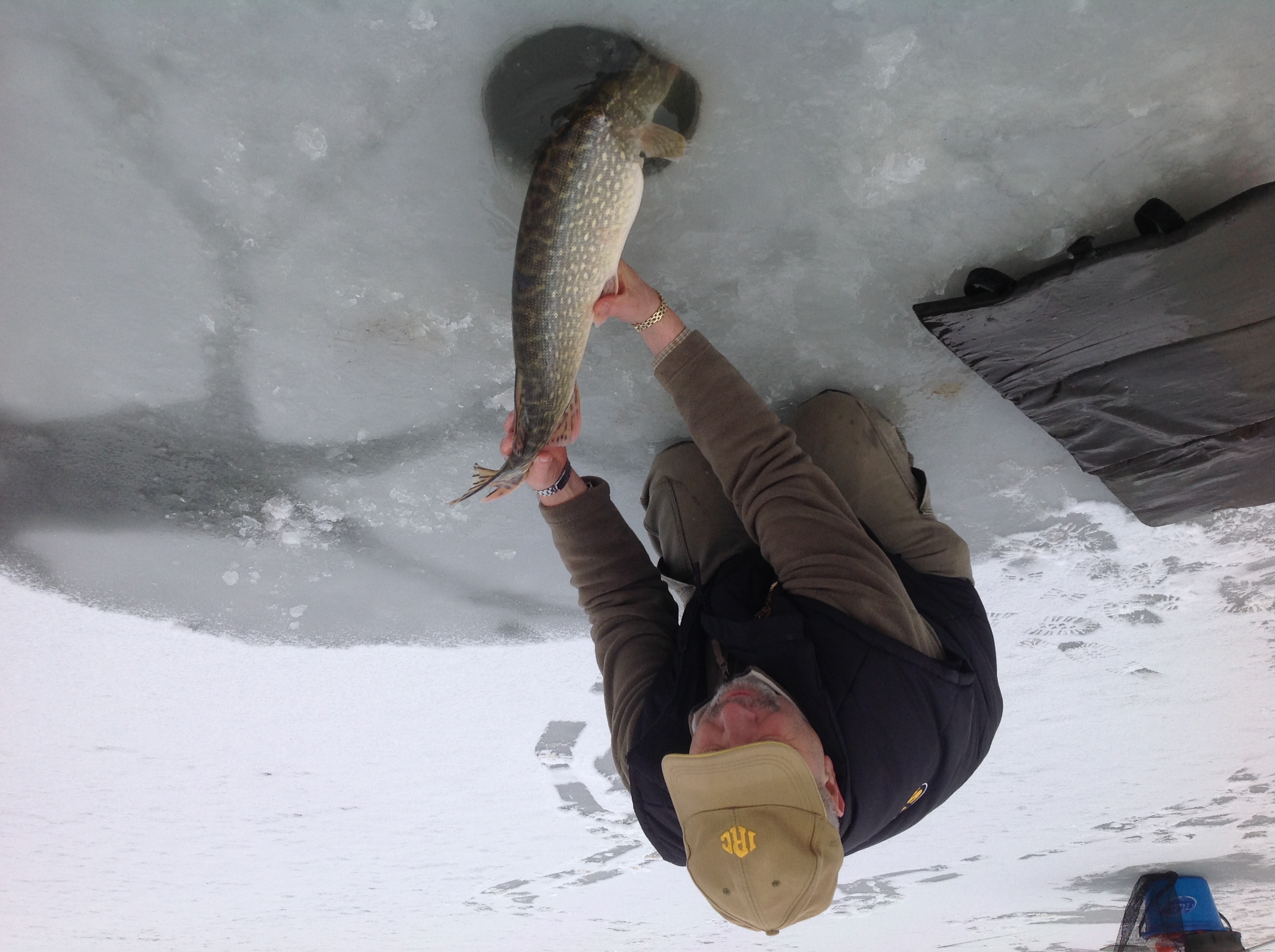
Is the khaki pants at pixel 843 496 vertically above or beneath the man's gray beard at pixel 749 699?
above

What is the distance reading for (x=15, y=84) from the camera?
0.96 meters

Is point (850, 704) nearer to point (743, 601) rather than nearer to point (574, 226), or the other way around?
point (743, 601)

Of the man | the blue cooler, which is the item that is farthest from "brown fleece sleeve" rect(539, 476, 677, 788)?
the blue cooler

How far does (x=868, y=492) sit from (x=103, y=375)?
134 centimetres

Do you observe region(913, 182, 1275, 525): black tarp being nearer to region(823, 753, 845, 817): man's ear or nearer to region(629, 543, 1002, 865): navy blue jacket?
region(629, 543, 1002, 865): navy blue jacket

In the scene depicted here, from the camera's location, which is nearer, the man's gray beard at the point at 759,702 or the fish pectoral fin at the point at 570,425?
the man's gray beard at the point at 759,702

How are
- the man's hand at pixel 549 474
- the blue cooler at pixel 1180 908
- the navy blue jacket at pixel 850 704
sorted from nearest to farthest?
1. the navy blue jacket at pixel 850 704
2. the man's hand at pixel 549 474
3. the blue cooler at pixel 1180 908

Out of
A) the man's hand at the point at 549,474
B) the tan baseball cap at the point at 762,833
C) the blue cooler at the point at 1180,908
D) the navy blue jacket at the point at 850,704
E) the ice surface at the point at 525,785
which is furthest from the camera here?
the blue cooler at the point at 1180,908

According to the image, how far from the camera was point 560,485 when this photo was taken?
1.29 m

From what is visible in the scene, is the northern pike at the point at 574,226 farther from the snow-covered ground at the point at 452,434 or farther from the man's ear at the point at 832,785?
the man's ear at the point at 832,785

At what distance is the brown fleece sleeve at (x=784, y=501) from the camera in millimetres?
1030

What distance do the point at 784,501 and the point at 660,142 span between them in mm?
535

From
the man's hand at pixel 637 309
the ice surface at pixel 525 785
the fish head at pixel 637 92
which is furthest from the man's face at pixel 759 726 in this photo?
the ice surface at pixel 525 785

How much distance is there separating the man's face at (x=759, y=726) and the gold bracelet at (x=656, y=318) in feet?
1.81
